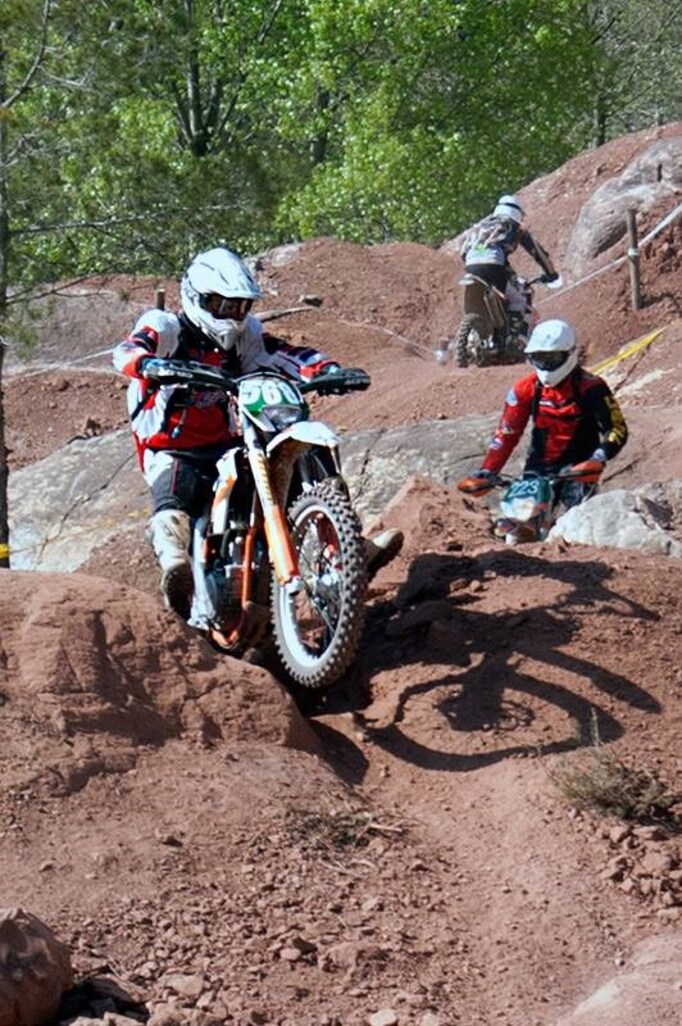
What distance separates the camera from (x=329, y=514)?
23.5 ft

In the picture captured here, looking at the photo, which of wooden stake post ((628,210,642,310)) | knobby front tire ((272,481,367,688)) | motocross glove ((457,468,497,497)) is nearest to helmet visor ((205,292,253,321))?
knobby front tire ((272,481,367,688))

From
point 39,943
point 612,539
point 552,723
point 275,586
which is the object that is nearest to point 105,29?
point 612,539

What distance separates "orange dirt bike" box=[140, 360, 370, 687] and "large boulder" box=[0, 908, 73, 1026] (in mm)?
2551

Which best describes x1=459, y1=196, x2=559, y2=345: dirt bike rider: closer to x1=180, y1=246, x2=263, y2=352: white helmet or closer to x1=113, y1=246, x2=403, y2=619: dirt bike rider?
x1=113, y1=246, x2=403, y2=619: dirt bike rider

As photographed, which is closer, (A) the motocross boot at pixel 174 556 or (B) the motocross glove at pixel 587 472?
(A) the motocross boot at pixel 174 556

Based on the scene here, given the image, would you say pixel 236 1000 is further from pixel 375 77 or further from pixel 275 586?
pixel 375 77

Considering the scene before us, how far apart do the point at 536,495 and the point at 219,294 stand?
2.55 metres

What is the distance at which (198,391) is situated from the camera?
329 inches

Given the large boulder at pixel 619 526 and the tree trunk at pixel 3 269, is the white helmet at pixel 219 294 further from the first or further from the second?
the tree trunk at pixel 3 269

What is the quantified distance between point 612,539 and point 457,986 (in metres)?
4.78

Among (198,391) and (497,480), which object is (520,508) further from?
(198,391)

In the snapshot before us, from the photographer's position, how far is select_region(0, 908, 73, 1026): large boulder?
177 inches

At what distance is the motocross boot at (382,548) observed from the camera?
7.75m

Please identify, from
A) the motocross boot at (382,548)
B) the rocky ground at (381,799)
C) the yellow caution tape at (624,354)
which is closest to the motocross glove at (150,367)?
the rocky ground at (381,799)
